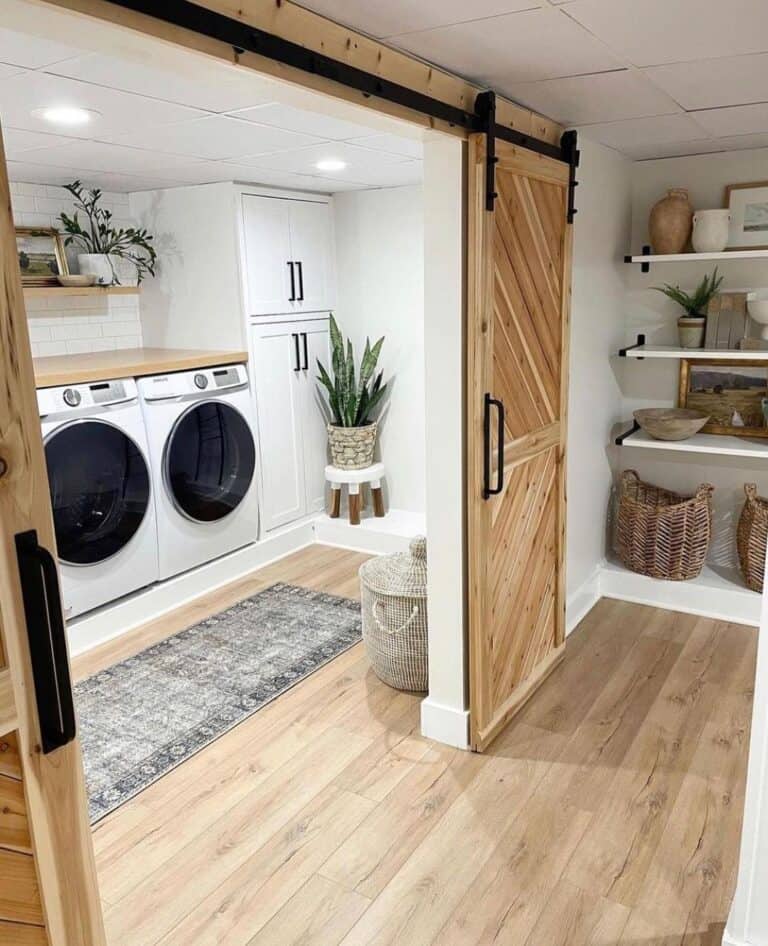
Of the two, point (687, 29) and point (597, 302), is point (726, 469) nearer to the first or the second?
point (597, 302)

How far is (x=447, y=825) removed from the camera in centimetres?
237

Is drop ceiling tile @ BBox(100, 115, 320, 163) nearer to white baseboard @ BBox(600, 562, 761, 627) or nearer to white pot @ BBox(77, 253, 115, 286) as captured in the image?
white pot @ BBox(77, 253, 115, 286)

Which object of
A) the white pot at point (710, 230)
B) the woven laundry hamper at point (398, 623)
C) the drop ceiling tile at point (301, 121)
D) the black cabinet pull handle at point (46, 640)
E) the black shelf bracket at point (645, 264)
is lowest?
the woven laundry hamper at point (398, 623)

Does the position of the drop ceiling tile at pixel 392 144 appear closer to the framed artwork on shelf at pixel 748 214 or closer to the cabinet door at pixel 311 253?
the cabinet door at pixel 311 253

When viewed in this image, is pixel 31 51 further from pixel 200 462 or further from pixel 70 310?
pixel 70 310

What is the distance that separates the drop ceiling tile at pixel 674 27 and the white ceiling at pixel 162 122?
0.55 metres

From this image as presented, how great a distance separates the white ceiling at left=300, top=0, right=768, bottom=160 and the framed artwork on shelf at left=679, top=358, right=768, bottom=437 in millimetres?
1210

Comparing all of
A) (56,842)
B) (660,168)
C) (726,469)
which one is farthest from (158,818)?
(660,168)

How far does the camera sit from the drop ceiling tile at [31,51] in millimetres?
1790

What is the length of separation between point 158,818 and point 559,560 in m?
1.79

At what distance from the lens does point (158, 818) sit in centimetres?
244

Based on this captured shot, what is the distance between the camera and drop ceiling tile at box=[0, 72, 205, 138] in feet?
7.07

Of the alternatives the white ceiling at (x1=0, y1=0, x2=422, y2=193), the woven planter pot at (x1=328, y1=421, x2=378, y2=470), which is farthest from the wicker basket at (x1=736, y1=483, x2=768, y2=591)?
the white ceiling at (x1=0, y1=0, x2=422, y2=193)

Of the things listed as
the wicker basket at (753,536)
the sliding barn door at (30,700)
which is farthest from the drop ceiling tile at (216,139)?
the wicker basket at (753,536)
